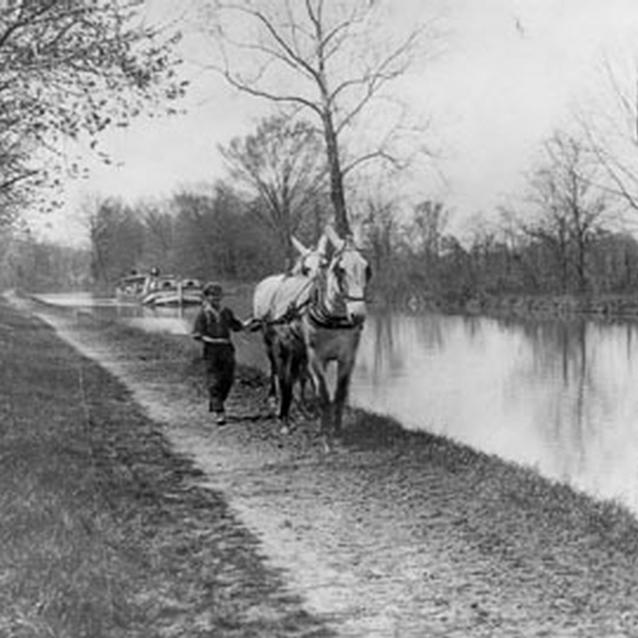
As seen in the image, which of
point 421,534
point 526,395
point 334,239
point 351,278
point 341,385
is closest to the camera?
point 421,534

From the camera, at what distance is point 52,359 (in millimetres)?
24594

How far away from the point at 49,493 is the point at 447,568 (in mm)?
3399

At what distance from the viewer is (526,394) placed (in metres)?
21.6

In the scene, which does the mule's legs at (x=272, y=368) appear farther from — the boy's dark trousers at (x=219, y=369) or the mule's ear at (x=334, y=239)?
the mule's ear at (x=334, y=239)

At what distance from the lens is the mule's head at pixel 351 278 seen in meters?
11.5

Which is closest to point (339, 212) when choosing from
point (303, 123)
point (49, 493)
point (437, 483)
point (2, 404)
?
point (303, 123)

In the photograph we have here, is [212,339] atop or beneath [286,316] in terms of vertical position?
beneath

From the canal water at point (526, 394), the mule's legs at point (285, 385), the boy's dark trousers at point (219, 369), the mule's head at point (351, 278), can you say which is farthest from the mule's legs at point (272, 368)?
the mule's head at point (351, 278)

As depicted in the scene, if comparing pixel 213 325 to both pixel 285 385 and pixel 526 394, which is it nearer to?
pixel 285 385

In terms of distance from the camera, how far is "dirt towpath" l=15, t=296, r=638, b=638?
6.13 meters

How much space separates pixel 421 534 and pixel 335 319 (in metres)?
4.30

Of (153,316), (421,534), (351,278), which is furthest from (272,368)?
(153,316)

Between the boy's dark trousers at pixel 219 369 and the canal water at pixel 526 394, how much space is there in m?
2.93

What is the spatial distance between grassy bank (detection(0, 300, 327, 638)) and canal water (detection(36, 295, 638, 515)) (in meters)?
4.62
